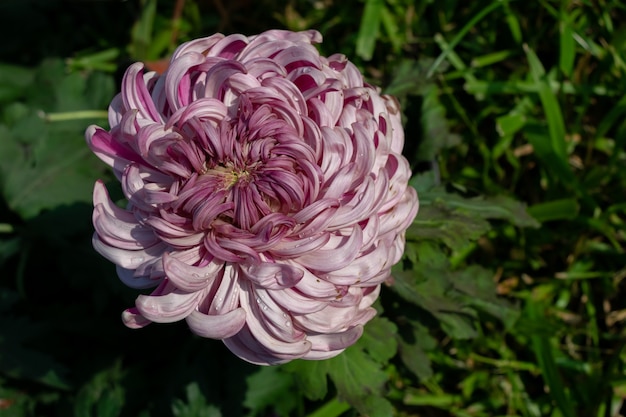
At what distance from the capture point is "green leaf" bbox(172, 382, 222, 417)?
271cm

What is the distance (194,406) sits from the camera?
2.71 metres

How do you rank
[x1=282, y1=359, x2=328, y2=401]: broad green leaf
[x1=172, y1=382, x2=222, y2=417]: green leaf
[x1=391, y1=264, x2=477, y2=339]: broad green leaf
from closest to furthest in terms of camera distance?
[x1=282, y1=359, x2=328, y2=401]: broad green leaf < [x1=391, y1=264, x2=477, y2=339]: broad green leaf < [x1=172, y1=382, x2=222, y2=417]: green leaf

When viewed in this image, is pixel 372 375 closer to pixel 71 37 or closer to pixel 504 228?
pixel 504 228

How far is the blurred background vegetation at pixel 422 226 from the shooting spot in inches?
110

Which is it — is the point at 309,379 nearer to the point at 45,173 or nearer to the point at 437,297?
the point at 437,297

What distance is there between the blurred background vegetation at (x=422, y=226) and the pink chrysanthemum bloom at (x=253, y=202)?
1.75 feet

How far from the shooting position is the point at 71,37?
4.09 meters

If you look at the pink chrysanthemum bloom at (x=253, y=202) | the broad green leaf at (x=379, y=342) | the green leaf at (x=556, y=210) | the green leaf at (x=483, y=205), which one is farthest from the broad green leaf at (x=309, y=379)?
the green leaf at (x=556, y=210)

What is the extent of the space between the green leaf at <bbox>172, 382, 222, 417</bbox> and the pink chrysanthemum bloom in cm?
90

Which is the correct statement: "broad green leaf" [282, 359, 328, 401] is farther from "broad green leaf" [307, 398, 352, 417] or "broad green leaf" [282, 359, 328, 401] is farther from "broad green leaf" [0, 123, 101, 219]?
"broad green leaf" [0, 123, 101, 219]

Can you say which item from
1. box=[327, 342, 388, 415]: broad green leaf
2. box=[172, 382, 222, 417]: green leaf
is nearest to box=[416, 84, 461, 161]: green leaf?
box=[327, 342, 388, 415]: broad green leaf

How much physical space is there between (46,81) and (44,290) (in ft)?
3.25

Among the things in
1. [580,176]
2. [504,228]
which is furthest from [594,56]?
[504,228]

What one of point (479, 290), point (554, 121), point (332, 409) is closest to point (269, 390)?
point (332, 409)
